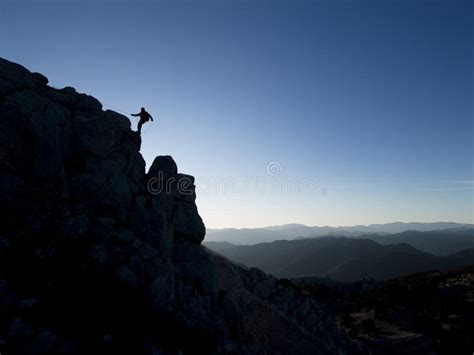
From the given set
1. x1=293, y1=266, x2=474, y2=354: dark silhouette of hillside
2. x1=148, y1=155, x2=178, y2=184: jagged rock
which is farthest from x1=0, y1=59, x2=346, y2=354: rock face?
x1=293, y1=266, x2=474, y2=354: dark silhouette of hillside

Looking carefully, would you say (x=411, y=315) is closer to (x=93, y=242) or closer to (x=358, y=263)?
(x=93, y=242)

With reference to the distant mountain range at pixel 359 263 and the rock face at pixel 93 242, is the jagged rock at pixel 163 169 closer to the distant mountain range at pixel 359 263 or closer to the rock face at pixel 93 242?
the rock face at pixel 93 242

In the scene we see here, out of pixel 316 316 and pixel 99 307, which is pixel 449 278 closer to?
pixel 316 316

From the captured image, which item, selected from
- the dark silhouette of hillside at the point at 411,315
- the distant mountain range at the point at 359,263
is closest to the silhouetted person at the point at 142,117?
the dark silhouette of hillside at the point at 411,315

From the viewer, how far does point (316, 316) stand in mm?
38219

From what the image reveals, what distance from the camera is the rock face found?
39.7 feet

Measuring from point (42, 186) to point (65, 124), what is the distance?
15.3ft

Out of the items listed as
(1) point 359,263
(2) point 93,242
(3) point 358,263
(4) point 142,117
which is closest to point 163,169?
(4) point 142,117

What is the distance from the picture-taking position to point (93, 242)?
1552cm

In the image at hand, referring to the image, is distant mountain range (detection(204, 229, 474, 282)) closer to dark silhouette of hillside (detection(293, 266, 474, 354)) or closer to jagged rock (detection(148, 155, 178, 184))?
dark silhouette of hillside (detection(293, 266, 474, 354))

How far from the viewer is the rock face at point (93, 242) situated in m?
12.1

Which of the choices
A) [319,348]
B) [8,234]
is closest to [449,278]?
[319,348]

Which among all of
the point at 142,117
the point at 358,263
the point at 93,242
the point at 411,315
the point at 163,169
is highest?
the point at 142,117

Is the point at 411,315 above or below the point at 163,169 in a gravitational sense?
below
